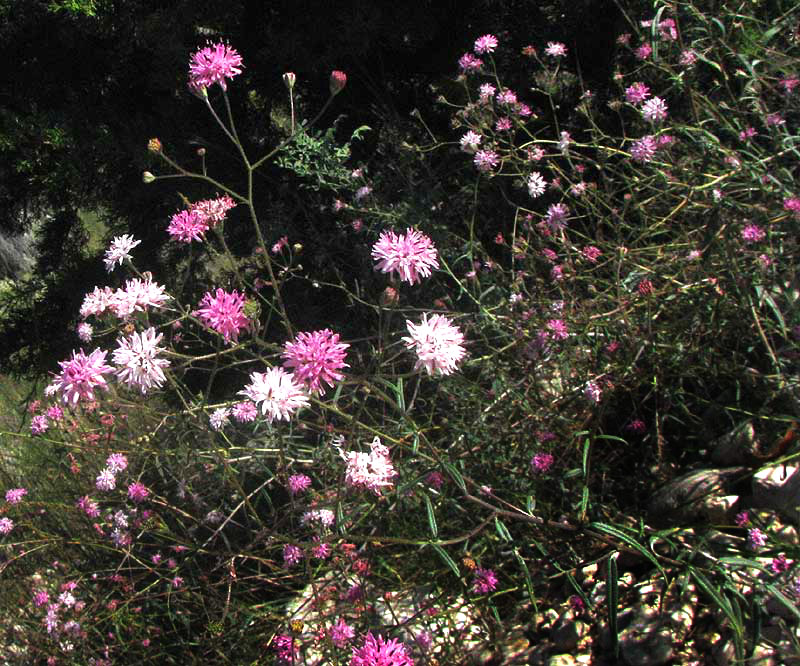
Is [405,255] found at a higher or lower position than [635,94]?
lower

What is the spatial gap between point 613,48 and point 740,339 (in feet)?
5.84

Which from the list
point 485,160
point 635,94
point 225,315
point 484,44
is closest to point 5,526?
point 225,315

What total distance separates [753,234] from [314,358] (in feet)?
4.20

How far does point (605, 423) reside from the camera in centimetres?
230

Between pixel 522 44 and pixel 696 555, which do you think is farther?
pixel 522 44

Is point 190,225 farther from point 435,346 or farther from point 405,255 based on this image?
point 435,346

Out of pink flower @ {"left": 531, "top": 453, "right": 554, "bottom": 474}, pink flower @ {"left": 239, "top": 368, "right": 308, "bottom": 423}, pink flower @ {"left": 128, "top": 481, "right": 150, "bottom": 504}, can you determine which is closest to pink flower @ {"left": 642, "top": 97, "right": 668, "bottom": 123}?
pink flower @ {"left": 531, "top": 453, "right": 554, "bottom": 474}

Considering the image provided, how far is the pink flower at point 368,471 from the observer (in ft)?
5.06

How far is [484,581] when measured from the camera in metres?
1.83

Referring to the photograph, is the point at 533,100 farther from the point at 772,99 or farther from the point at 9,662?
the point at 9,662

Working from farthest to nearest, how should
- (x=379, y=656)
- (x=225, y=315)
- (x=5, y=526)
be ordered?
(x=5, y=526), (x=225, y=315), (x=379, y=656)

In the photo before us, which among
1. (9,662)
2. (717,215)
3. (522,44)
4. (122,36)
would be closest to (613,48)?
(522,44)

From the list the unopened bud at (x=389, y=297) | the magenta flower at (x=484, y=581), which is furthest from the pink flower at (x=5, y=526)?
the unopened bud at (x=389, y=297)

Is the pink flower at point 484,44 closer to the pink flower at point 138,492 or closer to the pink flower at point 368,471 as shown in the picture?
the pink flower at point 368,471
